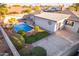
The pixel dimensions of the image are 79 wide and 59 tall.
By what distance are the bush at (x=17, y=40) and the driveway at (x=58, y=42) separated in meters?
0.29

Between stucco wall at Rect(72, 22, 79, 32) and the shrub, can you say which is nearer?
the shrub

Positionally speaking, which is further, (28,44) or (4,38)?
(4,38)

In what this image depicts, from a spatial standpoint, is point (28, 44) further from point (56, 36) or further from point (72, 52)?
point (72, 52)

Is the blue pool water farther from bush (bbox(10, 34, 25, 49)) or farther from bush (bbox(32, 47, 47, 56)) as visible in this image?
bush (bbox(32, 47, 47, 56))

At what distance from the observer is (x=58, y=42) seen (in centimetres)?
326

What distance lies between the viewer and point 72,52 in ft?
10.6

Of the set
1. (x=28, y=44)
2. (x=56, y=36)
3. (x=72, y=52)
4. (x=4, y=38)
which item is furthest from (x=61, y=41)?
(x=4, y=38)

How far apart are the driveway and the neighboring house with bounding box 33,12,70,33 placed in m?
0.17

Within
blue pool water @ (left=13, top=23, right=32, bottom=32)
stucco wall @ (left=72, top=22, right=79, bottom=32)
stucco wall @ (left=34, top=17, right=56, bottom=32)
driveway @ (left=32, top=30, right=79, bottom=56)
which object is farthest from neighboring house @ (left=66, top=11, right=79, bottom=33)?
blue pool water @ (left=13, top=23, right=32, bottom=32)

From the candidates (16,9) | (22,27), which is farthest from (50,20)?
(16,9)

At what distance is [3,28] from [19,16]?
1.65ft

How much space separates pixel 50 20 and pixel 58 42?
1.87ft

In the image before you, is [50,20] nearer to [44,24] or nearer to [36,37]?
[44,24]

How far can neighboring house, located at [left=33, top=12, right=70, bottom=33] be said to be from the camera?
10.7 ft
